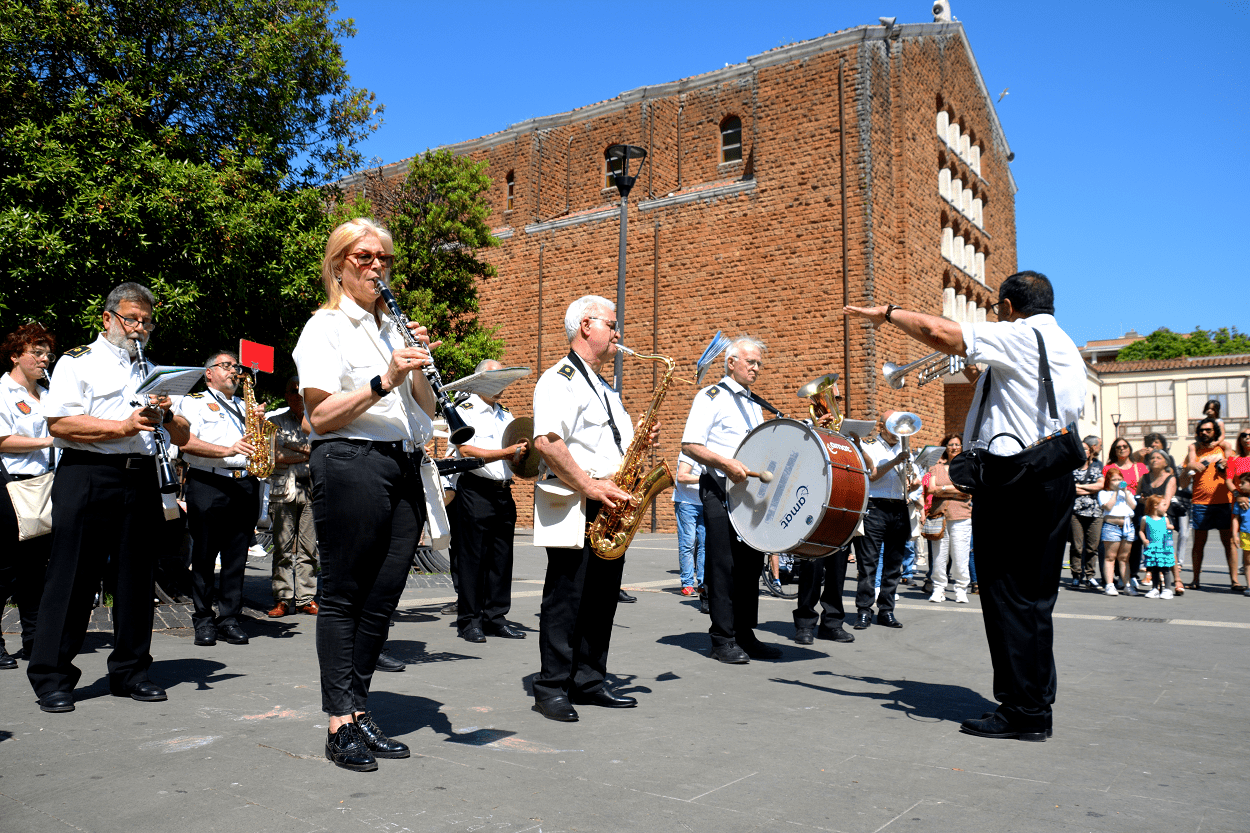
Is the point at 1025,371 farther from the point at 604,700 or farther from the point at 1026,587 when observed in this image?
the point at 604,700

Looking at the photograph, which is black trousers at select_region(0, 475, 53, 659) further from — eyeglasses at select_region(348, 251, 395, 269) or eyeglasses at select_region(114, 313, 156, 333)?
eyeglasses at select_region(348, 251, 395, 269)

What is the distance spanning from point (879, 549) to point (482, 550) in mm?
3637

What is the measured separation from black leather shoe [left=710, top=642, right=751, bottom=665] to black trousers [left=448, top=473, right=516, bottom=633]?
1900 mm

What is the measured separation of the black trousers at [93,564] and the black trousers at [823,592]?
4.62 m

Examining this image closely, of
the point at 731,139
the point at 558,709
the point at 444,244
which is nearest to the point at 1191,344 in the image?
the point at 731,139

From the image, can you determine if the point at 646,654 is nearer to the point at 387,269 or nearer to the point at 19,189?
the point at 387,269

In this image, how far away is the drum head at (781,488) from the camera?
214 inches

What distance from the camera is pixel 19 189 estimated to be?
9227 mm

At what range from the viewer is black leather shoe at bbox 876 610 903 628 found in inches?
328

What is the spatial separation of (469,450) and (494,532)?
786 millimetres

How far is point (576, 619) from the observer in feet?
15.8

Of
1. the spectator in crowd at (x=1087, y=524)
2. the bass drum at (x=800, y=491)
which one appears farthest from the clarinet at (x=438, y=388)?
the spectator in crowd at (x=1087, y=524)

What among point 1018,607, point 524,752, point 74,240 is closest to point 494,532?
point 524,752

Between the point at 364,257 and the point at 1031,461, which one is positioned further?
the point at 1031,461
